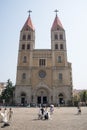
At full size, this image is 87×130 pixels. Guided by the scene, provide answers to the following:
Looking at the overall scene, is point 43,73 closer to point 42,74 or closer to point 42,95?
point 42,74

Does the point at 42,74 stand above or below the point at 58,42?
below

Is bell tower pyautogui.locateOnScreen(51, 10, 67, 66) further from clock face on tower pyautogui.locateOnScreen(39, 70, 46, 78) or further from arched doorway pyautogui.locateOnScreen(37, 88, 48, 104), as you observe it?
arched doorway pyautogui.locateOnScreen(37, 88, 48, 104)

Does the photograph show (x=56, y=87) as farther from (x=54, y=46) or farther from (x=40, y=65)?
(x=54, y=46)

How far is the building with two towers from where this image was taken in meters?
52.0

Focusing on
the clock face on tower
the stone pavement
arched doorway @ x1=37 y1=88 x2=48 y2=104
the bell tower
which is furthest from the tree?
the stone pavement

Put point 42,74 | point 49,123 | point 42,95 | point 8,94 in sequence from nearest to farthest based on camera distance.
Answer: point 49,123
point 42,95
point 42,74
point 8,94

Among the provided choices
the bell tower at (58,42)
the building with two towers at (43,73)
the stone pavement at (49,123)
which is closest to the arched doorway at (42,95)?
the building with two towers at (43,73)

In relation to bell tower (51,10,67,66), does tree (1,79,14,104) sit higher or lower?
lower

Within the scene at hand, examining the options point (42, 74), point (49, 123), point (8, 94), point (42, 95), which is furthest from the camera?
point (8, 94)

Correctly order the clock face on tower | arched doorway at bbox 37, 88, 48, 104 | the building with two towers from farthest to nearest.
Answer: the clock face on tower, arched doorway at bbox 37, 88, 48, 104, the building with two towers

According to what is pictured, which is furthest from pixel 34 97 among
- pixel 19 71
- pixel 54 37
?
pixel 54 37

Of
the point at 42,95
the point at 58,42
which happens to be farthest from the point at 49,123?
the point at 58,42

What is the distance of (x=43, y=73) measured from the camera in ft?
178

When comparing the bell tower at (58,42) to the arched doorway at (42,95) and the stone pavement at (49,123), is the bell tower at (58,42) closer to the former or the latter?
the arched doorway at (42,95)
